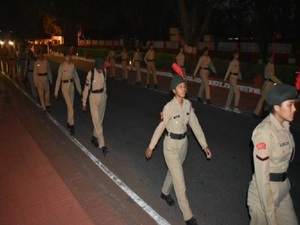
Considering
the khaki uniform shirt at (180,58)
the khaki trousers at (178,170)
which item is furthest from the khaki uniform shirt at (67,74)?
the khaki uniform shirt at (180,58)

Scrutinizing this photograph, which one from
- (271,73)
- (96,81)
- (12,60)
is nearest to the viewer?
(96,81)

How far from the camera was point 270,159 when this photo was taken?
3.06 metres

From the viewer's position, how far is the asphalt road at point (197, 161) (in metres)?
5.07

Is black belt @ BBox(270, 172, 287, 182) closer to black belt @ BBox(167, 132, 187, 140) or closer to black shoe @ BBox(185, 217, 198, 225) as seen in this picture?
black belt @ BBox(167, 132, 187, 140)

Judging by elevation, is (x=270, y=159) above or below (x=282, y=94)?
below

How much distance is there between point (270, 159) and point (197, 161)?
395 cm

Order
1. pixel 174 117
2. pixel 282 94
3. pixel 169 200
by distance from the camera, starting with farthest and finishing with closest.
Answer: pixel 169 200, pixel 174 117, pixel 282 94

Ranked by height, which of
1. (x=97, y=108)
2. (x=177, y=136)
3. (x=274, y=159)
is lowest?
(x=97, y=108)

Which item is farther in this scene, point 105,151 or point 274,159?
point 105,151

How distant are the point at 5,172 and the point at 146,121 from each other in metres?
4.63

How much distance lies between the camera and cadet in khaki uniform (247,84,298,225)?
9.86ft

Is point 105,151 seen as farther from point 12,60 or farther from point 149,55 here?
point 12,60

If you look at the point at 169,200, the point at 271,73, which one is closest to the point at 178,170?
the point at 169,200

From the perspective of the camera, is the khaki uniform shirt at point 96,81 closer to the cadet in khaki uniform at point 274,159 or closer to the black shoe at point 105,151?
the black shoe at point 105,151
